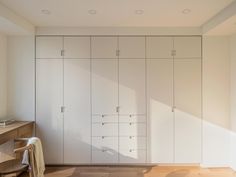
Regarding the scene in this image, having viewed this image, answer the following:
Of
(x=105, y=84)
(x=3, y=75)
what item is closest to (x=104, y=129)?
(x=105, y=84)

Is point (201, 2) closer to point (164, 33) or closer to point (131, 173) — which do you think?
point (164, 33)

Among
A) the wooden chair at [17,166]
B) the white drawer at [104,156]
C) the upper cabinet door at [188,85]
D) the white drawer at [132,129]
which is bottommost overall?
the white drawer at [104,156]

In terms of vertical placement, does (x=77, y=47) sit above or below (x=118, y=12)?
below

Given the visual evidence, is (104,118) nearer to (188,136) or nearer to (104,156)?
(104,156)

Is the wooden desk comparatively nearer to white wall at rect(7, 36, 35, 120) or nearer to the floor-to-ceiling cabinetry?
white wall at rect(7, 36, 35, 120)

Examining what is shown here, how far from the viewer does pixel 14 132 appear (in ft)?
11.8

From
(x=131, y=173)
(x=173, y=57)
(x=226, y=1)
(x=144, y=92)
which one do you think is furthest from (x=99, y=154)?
(x=226, y=1)

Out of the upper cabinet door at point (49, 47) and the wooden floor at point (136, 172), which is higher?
the upper cabinet door at point (49, 47)

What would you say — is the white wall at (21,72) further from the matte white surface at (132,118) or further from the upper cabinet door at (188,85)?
the upper cabinet door at (188,85)

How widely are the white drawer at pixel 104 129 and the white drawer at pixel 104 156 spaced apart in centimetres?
32

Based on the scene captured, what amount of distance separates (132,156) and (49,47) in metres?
2.46

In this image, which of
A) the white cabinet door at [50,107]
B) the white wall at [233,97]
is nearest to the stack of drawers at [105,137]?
the white cabinet door at [50,107]

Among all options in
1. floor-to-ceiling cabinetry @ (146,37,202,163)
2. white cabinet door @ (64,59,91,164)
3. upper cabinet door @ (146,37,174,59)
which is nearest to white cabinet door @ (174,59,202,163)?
floor-to-ceiling cabinetry @ (146,37,202,163)

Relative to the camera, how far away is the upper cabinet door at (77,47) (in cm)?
437
